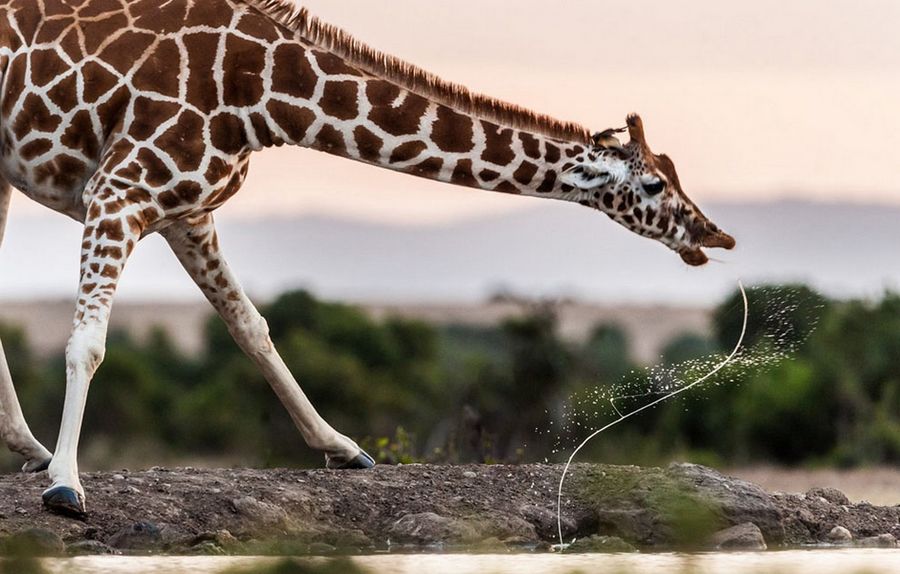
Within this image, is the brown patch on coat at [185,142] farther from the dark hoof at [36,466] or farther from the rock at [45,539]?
the dark hoof at [36,466]

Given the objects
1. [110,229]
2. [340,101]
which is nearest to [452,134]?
[340,101]

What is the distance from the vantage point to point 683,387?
1289cm

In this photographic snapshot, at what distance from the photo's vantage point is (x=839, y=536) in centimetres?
1271

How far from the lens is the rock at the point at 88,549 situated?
1137 centimetres

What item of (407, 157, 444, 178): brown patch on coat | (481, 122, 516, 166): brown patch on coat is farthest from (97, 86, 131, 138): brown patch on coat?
(481, 122, 516, 166): brown patch on coat

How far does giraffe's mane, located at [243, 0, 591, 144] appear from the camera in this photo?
1248 cm

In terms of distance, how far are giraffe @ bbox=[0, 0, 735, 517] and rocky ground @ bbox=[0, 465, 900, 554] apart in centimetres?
65

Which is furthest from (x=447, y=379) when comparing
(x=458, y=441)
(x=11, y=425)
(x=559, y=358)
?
(x=11, y=425)

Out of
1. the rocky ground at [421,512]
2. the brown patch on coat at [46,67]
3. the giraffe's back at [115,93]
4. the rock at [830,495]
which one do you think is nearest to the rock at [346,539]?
the rocky ground at [421,512]

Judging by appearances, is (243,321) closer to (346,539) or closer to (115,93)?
(115,93)

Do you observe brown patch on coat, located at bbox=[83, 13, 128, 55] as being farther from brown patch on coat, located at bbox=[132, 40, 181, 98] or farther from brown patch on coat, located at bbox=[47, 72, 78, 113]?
brown patch on coat, located at bbox=[132, 40, 181, 98]

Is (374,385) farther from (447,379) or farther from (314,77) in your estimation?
(314,77)

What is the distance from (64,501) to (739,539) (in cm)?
428

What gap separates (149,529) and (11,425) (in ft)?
6.93
